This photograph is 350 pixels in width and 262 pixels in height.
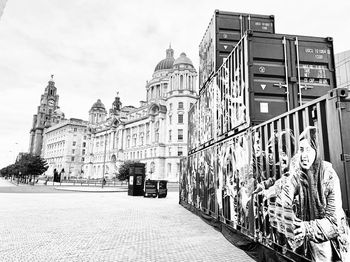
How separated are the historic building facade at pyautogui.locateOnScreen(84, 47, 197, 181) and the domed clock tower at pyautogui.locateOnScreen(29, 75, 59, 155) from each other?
59.6m

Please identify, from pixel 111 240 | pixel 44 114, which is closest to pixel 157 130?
pixel 111 240

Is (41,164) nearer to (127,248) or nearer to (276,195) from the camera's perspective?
(127,248)

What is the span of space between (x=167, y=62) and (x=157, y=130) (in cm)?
2711

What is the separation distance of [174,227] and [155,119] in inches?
2167

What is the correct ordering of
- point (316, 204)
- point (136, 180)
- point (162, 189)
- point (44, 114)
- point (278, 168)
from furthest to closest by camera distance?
point (44, 114)
point (136, 180)
point (162, 189)
point (278, 168)
point (316, 204)

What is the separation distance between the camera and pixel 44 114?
447 feet

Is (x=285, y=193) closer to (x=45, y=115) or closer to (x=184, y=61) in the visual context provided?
(x=184, y=61)

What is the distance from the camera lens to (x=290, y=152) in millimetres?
4336

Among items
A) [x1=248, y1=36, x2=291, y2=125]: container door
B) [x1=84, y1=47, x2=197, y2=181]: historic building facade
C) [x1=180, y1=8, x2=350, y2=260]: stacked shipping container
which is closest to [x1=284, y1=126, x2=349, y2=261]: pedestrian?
[x1=180, y1=8, x2=350, y2=260]: stacked shipping container

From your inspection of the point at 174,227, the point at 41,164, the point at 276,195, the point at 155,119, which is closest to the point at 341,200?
the point at 276,195

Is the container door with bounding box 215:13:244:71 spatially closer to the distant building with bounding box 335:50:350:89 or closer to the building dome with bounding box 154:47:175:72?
the distant building with bounding box 335:50:350:89

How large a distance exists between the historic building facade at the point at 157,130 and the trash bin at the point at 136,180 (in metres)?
28.1

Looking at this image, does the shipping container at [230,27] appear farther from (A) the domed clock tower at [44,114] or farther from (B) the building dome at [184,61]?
(A) the domed clock tower at [44,114]

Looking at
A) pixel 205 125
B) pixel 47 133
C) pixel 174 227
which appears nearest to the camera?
pixel 174 227
